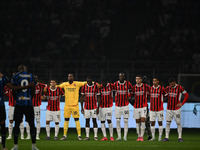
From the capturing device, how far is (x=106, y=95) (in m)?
13.3

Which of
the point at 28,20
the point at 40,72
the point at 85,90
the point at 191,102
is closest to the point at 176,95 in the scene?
the point at 85,90

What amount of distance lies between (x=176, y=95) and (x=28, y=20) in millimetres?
14732

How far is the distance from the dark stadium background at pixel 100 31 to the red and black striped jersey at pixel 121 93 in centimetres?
835

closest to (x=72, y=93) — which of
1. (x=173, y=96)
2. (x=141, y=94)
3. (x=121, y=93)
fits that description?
(x=121, y=93)

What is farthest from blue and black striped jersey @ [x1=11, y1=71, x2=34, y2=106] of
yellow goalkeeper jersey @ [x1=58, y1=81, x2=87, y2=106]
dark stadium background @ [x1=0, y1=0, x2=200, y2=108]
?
dark stadium background @ [x1=0, y1=0, x2=200, y2=108]

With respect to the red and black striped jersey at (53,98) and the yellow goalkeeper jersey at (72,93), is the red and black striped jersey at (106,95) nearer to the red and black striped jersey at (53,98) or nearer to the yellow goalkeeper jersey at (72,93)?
the yellow goalkeeper jersey at (72,93)

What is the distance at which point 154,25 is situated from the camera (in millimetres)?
25250

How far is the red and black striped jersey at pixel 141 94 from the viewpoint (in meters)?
13.0

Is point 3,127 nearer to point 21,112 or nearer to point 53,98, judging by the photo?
point 21,112

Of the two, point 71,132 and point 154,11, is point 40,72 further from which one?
point 154,11

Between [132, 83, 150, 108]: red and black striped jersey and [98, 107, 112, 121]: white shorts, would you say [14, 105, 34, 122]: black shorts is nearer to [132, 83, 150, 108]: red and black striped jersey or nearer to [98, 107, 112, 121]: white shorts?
[98, 107, 112, 121]: white shorts

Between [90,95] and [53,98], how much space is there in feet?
3.98

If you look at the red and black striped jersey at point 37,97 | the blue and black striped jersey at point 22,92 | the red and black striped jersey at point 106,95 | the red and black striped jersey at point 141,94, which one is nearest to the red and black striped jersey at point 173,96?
the red and black striped jersey at point 141,94

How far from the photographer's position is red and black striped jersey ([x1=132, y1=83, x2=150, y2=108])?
1298 centimetres
